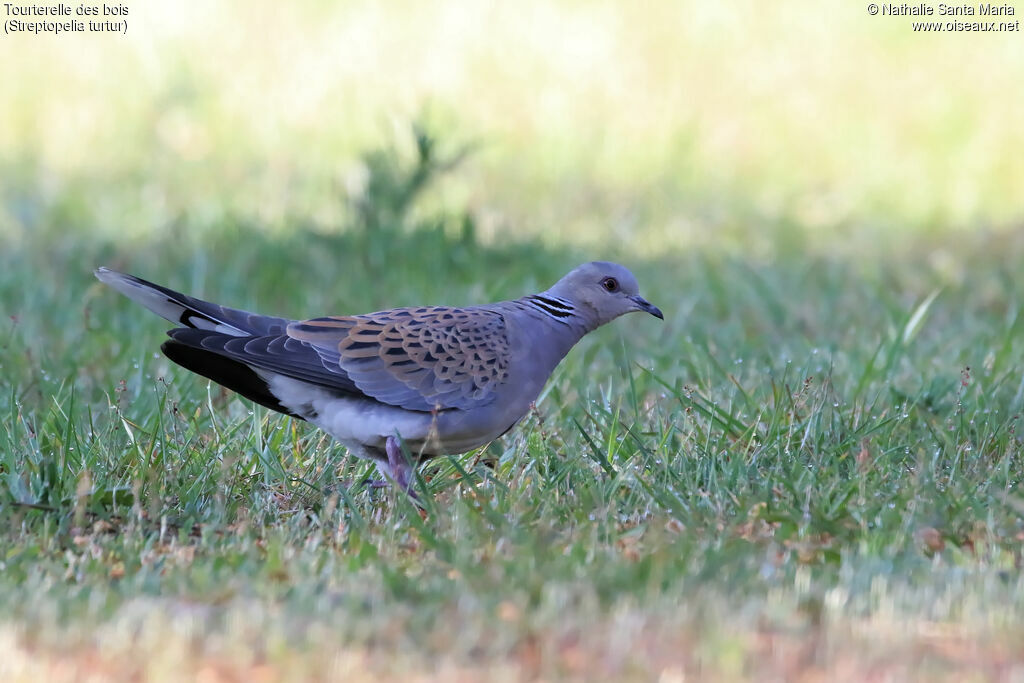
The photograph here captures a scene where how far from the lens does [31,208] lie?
8852 millimetres

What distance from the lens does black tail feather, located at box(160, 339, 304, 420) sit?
442cm

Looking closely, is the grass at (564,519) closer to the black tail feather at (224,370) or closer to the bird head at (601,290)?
the black tail feather at (224,370)

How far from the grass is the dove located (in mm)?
165

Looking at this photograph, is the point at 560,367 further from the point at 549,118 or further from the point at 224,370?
A: the point at 549,118

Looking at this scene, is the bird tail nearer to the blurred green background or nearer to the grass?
the grass

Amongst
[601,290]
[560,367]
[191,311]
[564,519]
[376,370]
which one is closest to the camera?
[564,519]

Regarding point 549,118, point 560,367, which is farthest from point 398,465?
point 549,118

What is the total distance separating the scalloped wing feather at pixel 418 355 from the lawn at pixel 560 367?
28 cm

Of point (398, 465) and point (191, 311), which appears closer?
point (398, 465)

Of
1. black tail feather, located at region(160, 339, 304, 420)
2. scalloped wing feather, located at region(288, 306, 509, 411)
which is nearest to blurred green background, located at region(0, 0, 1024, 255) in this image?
scalloped wing feather, located at region(288, 306, 509, 411)

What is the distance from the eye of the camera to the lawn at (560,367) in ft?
10.3

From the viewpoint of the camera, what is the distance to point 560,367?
583 cm

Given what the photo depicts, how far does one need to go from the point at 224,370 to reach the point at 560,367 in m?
1.72

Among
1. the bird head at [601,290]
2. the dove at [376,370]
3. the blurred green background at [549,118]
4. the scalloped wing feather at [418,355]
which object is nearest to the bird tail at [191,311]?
the dove at [376,370]
